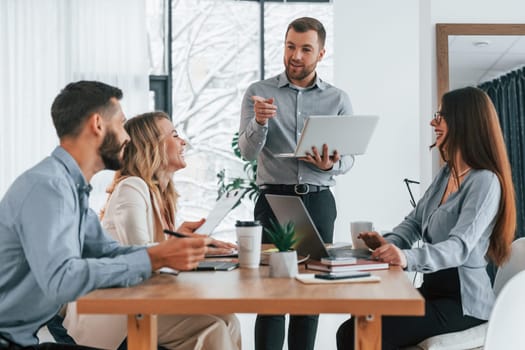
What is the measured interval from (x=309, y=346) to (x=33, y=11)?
12.6 feet

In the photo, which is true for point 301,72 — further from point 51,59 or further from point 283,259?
point 51,59

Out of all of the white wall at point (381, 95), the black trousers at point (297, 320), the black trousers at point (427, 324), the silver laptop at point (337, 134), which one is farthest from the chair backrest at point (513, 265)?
the white wall at point (381, 95)

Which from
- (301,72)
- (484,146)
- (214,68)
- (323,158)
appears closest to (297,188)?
(323,158)

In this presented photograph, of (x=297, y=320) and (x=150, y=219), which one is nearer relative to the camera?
(x=150, y=219)

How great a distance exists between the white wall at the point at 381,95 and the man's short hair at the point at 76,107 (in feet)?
13.0

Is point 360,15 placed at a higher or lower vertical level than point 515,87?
higher

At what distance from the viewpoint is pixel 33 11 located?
17.8ft

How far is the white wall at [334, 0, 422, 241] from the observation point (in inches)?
222

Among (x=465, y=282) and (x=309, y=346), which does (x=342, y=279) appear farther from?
(x=309, y=346)

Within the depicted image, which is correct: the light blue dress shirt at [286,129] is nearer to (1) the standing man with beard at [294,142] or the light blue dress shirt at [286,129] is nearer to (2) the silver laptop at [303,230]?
(1) the standing man with beard at [294,142]

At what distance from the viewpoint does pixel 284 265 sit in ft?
5.75

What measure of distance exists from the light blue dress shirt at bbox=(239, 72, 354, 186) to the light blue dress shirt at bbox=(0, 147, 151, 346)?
47.1 inches

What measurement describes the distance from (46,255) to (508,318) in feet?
3.83

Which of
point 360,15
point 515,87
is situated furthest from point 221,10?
point 515,87
